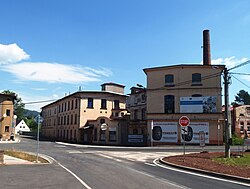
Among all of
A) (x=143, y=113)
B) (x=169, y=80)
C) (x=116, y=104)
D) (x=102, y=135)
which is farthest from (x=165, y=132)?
(x=116, y=104)

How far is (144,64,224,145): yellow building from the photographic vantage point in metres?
43.5

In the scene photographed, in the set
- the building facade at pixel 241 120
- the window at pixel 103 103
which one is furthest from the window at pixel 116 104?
the building facade at pixel 241 120

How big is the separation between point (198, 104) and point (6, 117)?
35240 millimetres

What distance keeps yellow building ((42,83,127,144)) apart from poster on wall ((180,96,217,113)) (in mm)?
9921

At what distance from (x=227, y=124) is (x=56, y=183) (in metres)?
15.7

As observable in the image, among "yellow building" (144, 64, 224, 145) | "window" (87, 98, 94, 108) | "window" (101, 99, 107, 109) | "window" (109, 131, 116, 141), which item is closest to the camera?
"yellow building" (144, 64, 224, 145)

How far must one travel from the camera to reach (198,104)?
145 feet

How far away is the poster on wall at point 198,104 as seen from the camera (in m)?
43.8

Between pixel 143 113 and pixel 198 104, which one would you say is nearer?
pixel 198 104

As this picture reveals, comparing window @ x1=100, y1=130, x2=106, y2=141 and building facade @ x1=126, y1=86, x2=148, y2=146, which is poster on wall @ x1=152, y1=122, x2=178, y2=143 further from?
window @ x1=100, y1=130, x2=106, y2=141

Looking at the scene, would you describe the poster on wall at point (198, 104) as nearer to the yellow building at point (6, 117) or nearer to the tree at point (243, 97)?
the yellow building at point (6, 117)

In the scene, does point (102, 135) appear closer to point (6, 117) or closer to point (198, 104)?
point (198, 104)

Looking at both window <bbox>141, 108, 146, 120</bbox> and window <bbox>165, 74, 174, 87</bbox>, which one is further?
window <bbox>141, 108, 146, 120</bbox>

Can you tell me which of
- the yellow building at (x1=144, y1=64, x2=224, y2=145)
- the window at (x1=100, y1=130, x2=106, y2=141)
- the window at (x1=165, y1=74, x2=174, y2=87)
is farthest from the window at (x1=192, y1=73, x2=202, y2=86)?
the window at (x1=100, y1=130, x2=106, y2=141)
